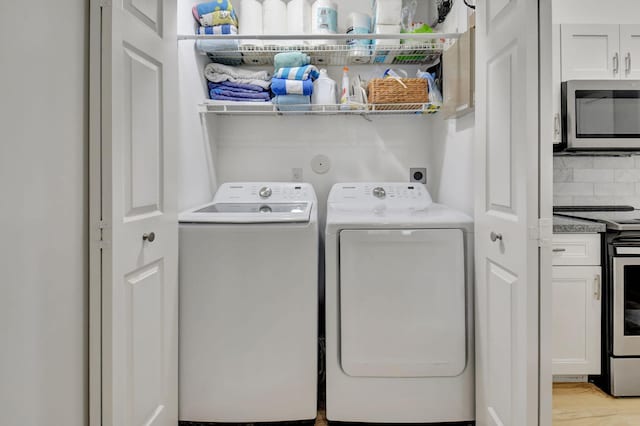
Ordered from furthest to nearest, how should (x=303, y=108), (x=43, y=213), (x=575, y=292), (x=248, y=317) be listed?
1. (x=303, y=108)
2. (x=575, y=292)
3. (x=248, y=317)
4. (x=43, y=213)

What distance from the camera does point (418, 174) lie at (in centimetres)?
260

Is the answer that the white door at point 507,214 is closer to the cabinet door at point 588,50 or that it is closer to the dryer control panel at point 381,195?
the dryer control panel at point 381,195

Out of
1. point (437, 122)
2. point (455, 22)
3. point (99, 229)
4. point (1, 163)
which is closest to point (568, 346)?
point (437, 122)


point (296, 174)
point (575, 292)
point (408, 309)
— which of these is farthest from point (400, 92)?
point (575, 292)

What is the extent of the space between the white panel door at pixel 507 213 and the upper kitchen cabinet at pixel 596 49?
90 centimetres

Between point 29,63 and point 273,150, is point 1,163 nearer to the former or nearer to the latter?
point 29,63

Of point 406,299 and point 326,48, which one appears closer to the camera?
point 406,299

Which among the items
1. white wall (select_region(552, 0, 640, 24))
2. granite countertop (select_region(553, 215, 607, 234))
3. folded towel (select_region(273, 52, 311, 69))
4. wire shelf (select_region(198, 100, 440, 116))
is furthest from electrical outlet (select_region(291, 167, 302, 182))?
white wall (select_region(552, 0, 640, 24))

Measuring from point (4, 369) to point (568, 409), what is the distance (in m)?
2.19

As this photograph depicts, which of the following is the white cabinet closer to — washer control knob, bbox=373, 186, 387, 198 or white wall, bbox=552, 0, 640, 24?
washer control knob, bbox=373, 186, 387, 198

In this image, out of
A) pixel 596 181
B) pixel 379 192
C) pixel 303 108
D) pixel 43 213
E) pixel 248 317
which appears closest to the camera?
pixel 43 213

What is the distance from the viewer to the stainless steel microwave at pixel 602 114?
2117 millimetres

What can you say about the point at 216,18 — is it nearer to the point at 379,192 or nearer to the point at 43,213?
the point at 379,192

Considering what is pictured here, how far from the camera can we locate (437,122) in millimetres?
2473
